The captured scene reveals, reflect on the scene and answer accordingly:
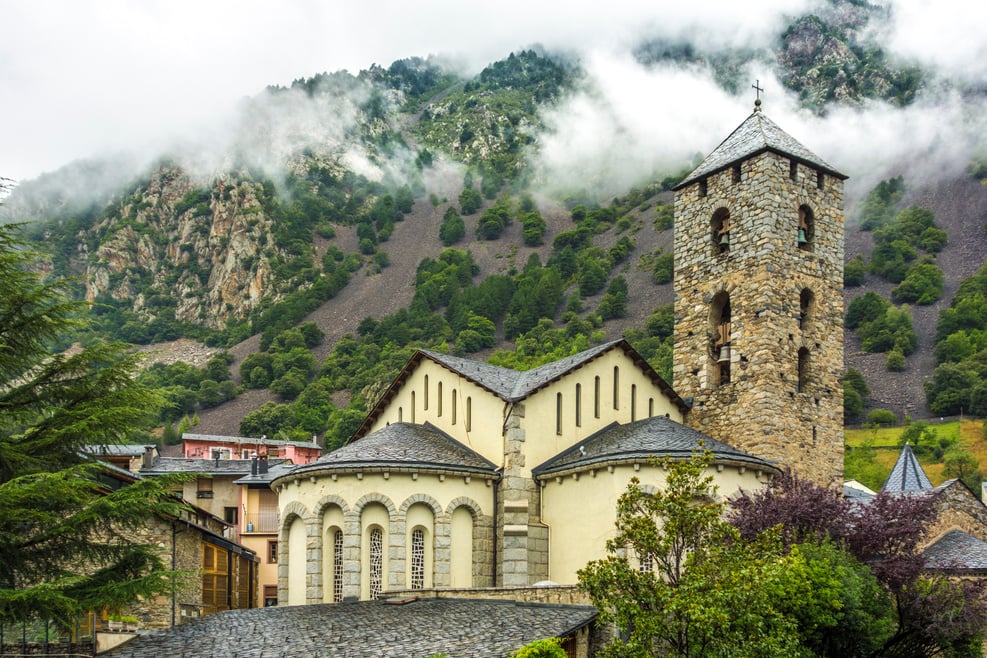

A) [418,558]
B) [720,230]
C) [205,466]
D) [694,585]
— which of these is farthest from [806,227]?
[205,466]

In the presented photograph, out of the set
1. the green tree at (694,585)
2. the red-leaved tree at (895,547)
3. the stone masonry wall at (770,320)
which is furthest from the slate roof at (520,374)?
the green tree at (694,585)

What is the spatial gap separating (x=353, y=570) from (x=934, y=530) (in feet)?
70.8

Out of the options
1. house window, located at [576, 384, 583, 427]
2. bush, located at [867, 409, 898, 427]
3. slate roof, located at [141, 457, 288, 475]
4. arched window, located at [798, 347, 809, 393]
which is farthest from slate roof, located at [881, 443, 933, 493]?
bush, located at [867, 409, 898, 427]

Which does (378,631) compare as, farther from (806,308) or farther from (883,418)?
(883,418)

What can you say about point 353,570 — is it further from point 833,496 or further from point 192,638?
point 833,496

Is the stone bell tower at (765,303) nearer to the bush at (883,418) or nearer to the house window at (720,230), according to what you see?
the house window at (720,230)

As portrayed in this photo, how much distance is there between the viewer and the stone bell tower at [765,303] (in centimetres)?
4216

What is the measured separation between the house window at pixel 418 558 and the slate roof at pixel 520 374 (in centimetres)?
534

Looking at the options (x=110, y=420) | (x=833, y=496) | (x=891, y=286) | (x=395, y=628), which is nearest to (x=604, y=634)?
(x=395, y=628)

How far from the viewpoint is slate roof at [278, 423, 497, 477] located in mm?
37875

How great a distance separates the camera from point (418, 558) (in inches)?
1502

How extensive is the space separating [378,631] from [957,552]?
849 inches

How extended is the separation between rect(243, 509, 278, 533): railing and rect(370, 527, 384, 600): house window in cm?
2598

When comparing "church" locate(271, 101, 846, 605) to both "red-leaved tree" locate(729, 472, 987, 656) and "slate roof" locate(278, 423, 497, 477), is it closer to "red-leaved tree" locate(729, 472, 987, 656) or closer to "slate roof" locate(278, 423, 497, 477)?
"slate roof" locate(278, 423, 497, 477)
